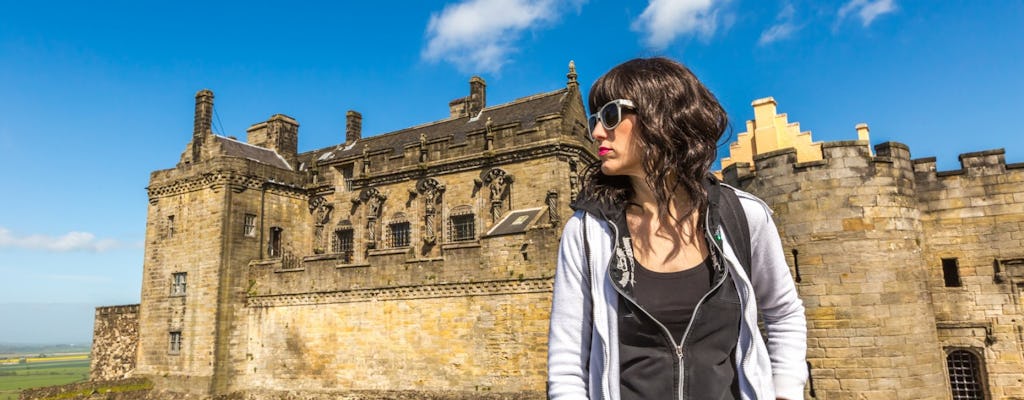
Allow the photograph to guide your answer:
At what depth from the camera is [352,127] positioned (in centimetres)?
3562

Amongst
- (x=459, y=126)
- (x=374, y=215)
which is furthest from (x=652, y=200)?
(x=459, y=126)

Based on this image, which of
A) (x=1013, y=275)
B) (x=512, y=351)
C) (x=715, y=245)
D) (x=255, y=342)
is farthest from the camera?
(x=255, y=342)

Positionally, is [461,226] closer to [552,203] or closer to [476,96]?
[552,203]

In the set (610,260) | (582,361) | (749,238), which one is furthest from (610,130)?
(582,361)

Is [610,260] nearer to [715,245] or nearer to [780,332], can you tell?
[715,245]

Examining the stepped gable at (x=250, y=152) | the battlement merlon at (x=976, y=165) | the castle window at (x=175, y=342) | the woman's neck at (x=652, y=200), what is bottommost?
the castle window at (x=175, y=342)

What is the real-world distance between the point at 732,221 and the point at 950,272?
15348mm

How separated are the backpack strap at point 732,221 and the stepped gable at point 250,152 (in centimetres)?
2898

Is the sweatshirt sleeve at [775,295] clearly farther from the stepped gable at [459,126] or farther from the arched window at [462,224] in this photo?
the arched window at [462,224]

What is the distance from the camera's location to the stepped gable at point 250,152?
29766 mm

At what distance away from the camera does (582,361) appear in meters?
2.55

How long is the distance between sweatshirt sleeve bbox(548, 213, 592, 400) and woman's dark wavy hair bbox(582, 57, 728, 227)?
1.33 ft

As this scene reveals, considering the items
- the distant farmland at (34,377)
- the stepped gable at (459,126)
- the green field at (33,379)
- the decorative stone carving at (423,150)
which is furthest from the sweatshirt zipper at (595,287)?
the green field at (33,379)

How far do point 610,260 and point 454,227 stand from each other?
79.9 ft
